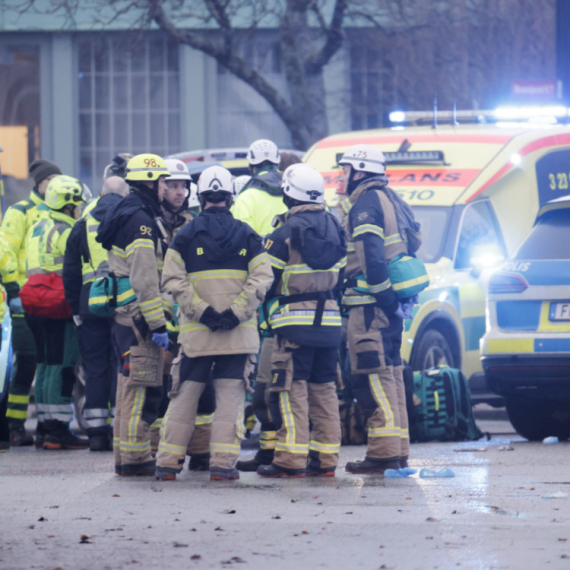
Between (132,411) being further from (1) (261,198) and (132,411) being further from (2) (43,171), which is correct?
(2) (43,171)

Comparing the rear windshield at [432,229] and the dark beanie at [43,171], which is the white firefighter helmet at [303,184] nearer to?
the dark beanie at [43,171]

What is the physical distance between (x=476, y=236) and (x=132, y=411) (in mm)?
4494

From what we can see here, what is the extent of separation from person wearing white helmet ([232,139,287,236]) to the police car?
1668 mm

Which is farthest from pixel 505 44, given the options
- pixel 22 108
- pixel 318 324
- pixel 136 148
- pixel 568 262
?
pixel 318 324

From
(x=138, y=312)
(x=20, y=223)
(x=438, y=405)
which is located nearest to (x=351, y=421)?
(x=438, y=405)

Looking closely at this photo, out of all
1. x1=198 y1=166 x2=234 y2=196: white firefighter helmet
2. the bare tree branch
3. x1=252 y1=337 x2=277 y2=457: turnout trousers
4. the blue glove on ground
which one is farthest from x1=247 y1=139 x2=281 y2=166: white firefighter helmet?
the bare tree branch

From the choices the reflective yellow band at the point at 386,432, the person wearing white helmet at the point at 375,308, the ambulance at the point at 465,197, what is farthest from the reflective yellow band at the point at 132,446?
the ambulance at the point at 465,197

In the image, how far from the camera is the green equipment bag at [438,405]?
985 centimetres

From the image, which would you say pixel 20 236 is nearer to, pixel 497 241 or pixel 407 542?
pixel 497 241

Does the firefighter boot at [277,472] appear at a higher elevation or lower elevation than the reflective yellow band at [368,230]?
lower

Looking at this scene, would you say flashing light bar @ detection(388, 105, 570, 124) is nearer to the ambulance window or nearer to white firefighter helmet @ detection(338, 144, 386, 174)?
the ambulance window

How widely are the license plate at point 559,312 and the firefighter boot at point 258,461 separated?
2283mm

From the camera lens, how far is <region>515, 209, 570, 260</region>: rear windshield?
A: 30.5 feet

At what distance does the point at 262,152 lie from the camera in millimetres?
9508
